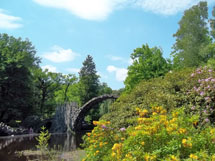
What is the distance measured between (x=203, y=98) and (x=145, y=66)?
45.0ft

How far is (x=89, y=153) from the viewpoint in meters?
4.23

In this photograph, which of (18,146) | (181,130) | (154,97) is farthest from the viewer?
(18,146)

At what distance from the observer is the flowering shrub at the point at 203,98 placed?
22.2 feet

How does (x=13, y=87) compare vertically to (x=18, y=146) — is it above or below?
above

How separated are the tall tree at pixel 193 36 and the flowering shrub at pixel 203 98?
1822cm

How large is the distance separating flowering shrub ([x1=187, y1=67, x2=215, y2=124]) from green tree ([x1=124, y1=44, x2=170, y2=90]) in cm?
1264

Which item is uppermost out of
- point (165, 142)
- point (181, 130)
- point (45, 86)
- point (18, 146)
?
point (45, 86)

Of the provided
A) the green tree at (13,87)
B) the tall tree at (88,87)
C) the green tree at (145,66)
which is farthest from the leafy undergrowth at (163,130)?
the tall tree at (88,87)

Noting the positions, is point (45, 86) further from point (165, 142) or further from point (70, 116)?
point (165, 142)

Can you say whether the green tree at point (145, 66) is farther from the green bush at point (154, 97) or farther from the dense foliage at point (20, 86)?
the green bush at point (154, 97)

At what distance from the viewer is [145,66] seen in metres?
20.7

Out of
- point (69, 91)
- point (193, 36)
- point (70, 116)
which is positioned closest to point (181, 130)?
point (70, 116)

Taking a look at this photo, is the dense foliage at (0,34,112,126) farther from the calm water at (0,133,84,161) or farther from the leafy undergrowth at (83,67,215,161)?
the leafy undergrowth at (83,67,215,161)

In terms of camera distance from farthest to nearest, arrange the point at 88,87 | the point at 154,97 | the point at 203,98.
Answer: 1. the point at 88,87
2. the point at 154,97
3. the point at 203,98
